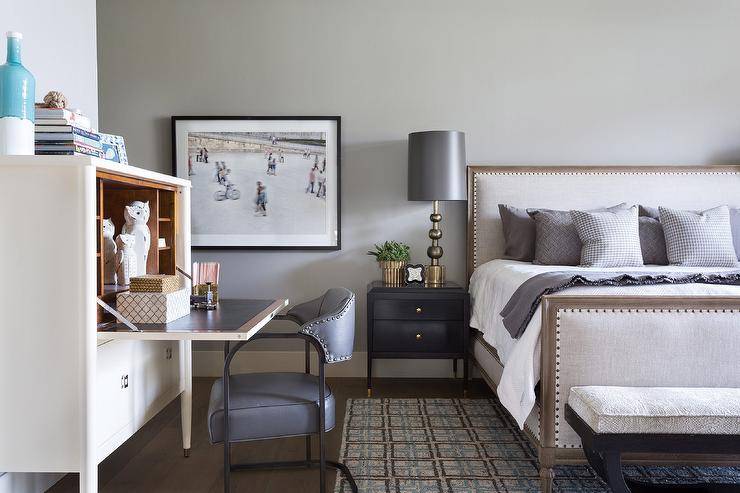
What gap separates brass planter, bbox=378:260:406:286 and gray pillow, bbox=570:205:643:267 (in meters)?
1.16

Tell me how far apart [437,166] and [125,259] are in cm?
214

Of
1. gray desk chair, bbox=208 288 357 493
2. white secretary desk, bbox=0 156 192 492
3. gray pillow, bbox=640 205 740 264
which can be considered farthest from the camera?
gray pillow, bbox=640 205 740 264

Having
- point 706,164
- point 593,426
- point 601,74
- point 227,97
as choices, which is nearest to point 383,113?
point 227,97

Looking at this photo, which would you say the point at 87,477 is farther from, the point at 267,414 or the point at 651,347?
the point at 651,347

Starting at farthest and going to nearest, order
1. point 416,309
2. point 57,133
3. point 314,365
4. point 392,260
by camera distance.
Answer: point 314,365
point 392,260
point 416,309
point 57,133

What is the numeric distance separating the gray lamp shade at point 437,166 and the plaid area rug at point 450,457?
4.44ft

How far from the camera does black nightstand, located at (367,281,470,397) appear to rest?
3.88 metres

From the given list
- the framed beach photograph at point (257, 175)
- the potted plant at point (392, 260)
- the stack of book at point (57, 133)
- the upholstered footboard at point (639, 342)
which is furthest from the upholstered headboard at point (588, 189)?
the stack of book at point (57, 133)

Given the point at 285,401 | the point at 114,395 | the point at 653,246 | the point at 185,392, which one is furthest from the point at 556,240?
the point at 114,395

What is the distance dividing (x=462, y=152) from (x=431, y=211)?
51 centimetres

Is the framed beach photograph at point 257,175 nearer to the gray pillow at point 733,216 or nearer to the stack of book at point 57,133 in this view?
the gray pillow at point 733,216

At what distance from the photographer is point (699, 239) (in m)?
3.67

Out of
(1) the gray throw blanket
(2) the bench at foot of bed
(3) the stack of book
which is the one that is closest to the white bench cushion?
(2) the bench at foot of bed

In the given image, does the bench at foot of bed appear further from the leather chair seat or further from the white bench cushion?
the leather chair seat
